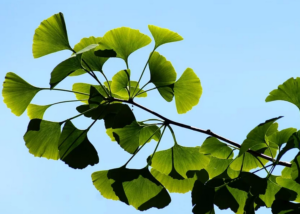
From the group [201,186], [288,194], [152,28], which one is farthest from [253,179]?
[152,28]

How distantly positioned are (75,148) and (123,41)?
19.0 inches

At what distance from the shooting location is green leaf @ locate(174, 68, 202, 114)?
1547 millimetres

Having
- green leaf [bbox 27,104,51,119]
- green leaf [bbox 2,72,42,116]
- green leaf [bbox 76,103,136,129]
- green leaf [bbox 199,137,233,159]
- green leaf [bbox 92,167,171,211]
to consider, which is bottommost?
green leaf [bbox 92,167,171,211]

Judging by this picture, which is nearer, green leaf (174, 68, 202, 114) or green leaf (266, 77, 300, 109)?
green leaf (266, 77, 300, 109)

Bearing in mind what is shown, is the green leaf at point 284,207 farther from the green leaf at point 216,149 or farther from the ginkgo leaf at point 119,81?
the ginkgo leaf at point 119,81

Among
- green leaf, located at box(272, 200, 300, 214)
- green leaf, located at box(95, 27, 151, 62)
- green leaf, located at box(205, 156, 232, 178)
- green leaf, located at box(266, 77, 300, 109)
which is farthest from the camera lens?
green leaf, located at box(205, 156, 232, 178)

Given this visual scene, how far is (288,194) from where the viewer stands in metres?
1.20

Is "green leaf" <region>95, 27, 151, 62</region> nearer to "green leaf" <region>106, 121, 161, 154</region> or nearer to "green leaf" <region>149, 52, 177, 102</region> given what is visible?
"green leaf" <region>149, 52, 177, 102</region>

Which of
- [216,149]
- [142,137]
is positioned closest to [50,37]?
→ [142,137]

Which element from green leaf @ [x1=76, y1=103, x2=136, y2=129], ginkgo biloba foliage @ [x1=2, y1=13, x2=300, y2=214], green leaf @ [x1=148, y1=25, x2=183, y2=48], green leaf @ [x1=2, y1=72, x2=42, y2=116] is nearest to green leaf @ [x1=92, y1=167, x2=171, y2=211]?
ginkgo biloba foliage @ [x1=2, y1=13, x2=300, y2=214]

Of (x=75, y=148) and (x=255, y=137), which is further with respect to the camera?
(x=75, y=148)

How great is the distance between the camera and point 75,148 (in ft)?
4.60

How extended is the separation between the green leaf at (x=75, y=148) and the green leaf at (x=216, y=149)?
1.48ft

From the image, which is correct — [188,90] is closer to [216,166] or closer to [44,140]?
[216,166]
